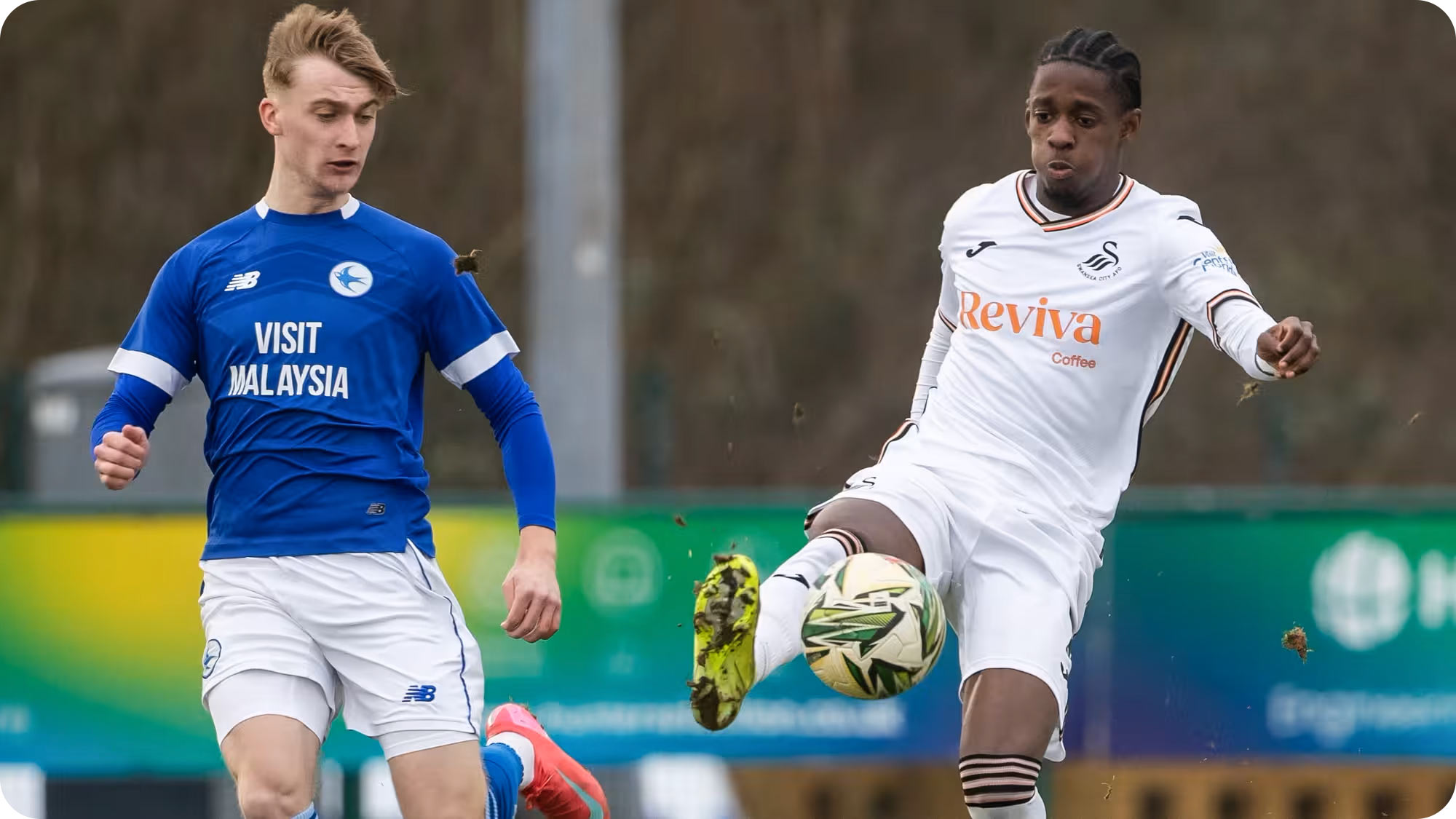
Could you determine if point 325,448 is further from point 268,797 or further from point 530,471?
point 268,797

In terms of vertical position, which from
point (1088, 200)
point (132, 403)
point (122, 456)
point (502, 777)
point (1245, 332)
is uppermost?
point (1088, 200)

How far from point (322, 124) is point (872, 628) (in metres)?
1.91

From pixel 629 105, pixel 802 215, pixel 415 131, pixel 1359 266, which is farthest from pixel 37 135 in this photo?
pixel 1359 266

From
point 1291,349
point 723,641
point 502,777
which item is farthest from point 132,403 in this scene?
point 1291,349

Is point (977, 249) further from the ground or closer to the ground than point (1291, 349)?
further from the ground

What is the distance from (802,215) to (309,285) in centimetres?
1713

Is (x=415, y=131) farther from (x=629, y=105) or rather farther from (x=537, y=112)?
(x=537, y=112)

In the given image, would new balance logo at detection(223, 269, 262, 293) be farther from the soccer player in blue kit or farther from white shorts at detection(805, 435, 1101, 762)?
white shorts at detection(805, 435, 1101, 762)

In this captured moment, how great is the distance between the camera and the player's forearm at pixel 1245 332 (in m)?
5.23

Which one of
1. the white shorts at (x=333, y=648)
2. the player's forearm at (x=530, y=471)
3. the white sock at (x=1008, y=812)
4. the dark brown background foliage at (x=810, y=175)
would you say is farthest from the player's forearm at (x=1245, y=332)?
the dark brown background foliage at (x=810, y=175)

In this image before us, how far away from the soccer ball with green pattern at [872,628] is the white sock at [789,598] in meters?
0.05

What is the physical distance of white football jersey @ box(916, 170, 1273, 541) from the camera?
5.71m

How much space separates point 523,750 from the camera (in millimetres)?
5961

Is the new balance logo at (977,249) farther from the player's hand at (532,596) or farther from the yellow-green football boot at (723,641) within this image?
the player's hand at (532,596)
